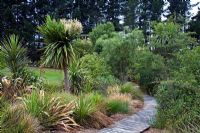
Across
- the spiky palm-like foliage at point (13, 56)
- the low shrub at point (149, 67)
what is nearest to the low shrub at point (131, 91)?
the low shrub at point (149, 67)

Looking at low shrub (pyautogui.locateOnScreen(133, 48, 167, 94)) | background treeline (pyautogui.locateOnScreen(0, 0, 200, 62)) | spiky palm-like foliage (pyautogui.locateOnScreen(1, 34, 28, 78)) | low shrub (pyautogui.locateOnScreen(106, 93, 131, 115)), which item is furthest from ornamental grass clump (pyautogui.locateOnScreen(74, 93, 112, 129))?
background treeline (pyautogui.locateOnScreen(0, 0, 200, 62))

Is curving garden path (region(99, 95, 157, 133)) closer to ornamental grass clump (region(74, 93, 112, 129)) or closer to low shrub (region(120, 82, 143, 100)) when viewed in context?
ornamental grass clump (region(74, 93, 112, 129))

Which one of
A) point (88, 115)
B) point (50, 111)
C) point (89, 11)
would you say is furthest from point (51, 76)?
point (89, 11)

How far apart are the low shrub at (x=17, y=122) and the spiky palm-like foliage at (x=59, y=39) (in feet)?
16.9

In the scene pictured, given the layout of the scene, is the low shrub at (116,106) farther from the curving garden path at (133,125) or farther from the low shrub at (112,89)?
the low shrub at (112,89)

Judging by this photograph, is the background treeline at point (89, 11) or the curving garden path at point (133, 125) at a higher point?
the background treeline at point (89, 11)

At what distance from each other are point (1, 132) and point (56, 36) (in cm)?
659

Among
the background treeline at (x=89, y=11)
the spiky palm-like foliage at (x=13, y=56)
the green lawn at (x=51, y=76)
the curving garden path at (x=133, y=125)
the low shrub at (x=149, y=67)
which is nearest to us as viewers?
the curving garden path at (x=133, y=125)

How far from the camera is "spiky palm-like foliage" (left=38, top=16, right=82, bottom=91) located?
43.0ft

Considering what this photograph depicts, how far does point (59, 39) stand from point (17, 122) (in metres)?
6.17

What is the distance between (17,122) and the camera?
24.8 ft

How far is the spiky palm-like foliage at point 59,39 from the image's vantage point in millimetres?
13117

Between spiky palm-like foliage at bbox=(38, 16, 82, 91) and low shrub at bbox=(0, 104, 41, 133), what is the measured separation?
5136 millimetres

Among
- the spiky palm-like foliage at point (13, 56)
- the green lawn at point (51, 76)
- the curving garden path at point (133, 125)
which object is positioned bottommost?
the curving garden path at point (133, 125)
